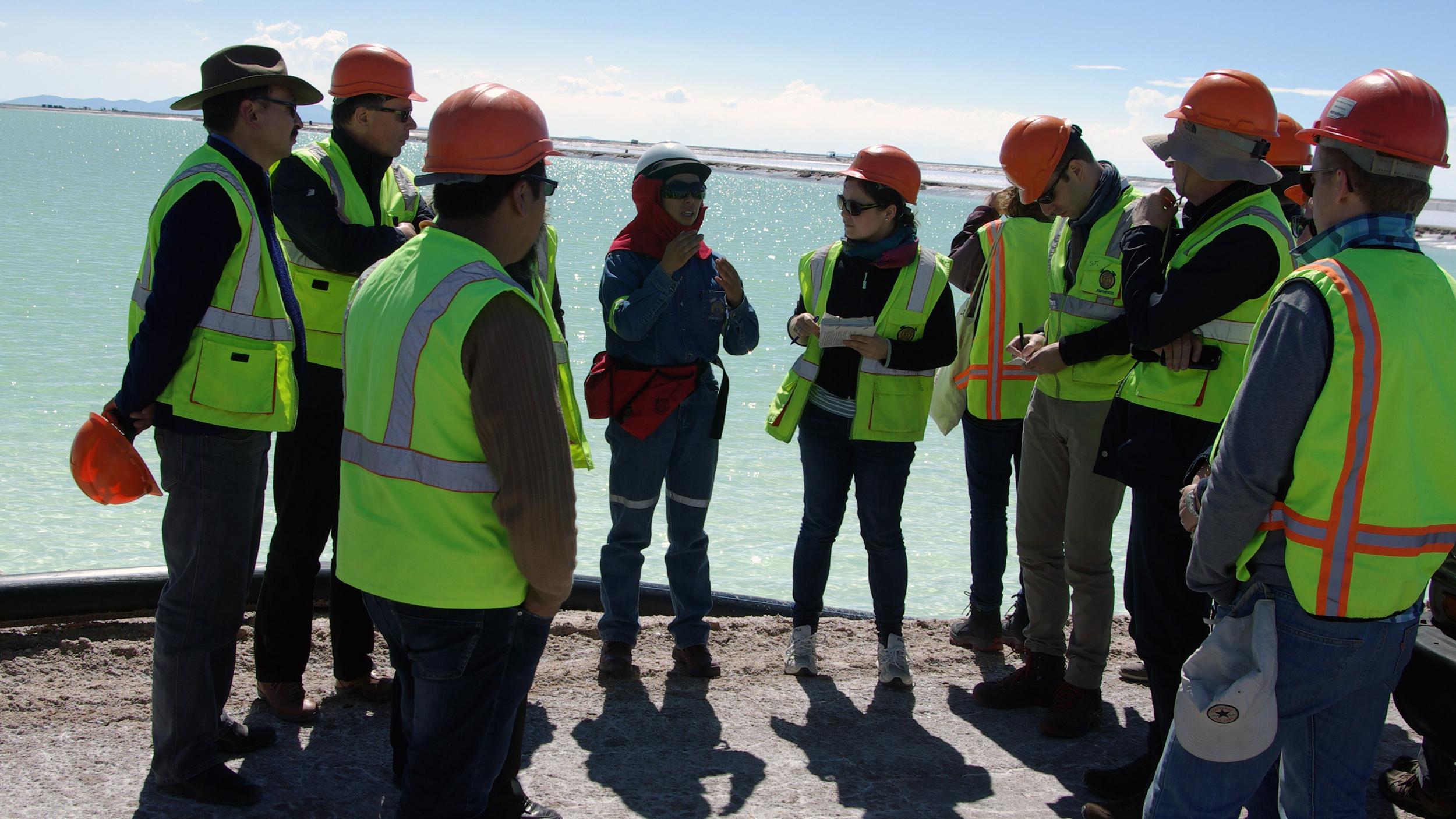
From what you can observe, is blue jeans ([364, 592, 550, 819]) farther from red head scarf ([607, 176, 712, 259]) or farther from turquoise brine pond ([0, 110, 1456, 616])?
turquoise brine pond ([0, 110, 1456, 616])

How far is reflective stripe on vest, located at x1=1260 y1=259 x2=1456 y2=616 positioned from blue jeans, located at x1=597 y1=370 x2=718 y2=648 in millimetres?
2398

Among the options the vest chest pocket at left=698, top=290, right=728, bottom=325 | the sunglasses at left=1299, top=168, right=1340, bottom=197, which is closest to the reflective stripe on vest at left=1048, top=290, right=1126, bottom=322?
the sunglasses at left=1299, top=168, right=1340, bottom=197

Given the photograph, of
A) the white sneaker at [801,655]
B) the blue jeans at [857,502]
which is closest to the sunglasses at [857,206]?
the blue jeans at [857,502]

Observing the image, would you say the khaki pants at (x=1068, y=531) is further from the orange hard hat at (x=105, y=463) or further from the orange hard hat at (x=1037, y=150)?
the orange hard hat at (x=105, y=463)

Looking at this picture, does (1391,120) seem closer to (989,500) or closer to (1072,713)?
(1072,713)

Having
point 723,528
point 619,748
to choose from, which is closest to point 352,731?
point 619,748

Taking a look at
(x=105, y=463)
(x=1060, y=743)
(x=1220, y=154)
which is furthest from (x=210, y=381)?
(x=1060, y=743)

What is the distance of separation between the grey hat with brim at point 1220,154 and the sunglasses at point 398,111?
8.47 ft

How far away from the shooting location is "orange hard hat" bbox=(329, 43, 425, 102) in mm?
3871

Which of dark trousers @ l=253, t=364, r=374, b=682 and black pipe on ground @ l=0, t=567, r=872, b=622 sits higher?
dark trousers @ l=253, t=364, r=374, b=682

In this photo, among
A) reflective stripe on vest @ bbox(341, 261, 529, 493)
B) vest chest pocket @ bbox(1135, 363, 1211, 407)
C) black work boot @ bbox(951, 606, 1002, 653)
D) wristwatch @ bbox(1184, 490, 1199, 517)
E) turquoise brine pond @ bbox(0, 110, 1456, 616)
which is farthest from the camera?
turquoise brine pond @ bbox(0, 110, 1456, 616)

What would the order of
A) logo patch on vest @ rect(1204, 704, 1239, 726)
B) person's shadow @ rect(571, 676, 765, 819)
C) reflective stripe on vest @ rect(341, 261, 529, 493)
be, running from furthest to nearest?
1. person's shadow @ rect(571, 676, 765, 819)
2. logo patch on vest @ rect(1204, 704, 1239, 726)
3. reflective stripe on vest @ rect(341, 261, 529, 493)

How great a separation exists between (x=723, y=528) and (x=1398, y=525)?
6.36 m

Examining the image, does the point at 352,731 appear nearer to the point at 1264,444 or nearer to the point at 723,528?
the point at 1264,444
